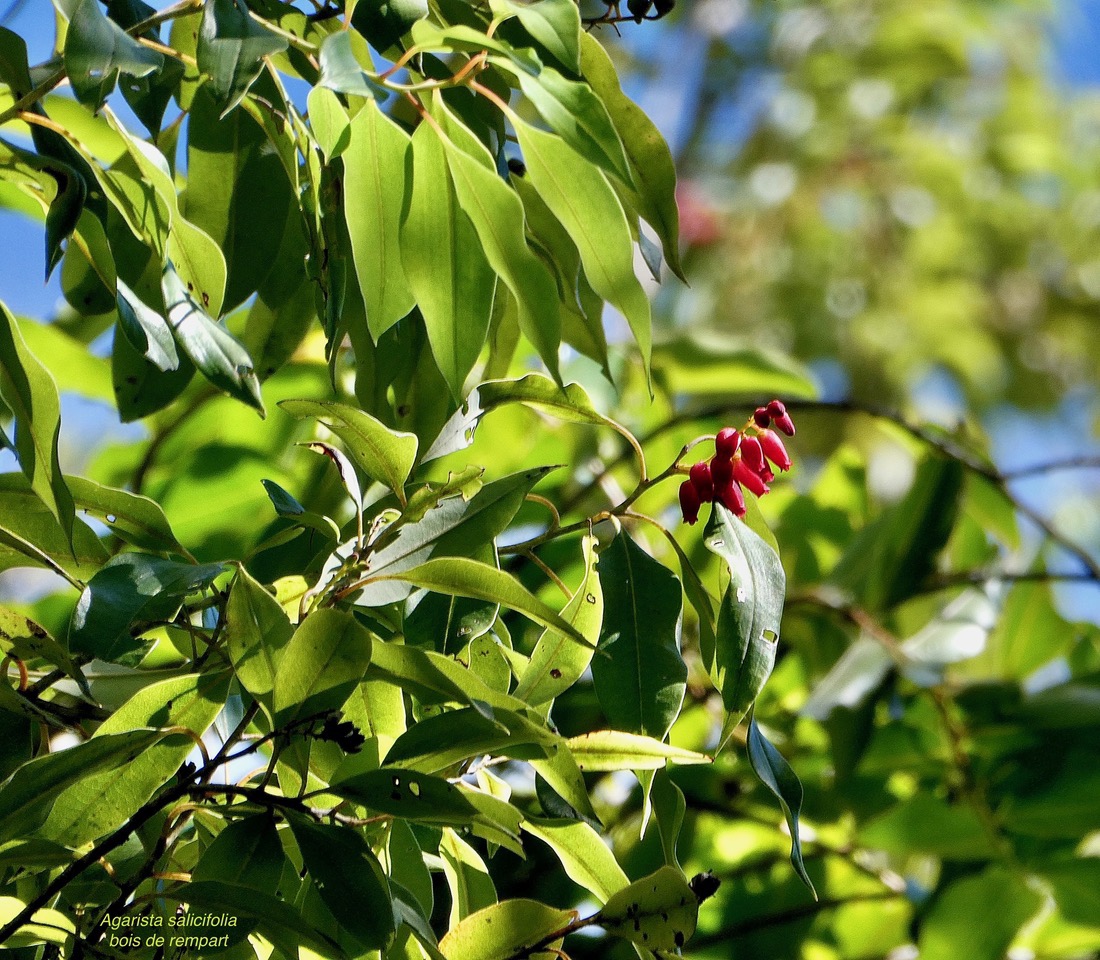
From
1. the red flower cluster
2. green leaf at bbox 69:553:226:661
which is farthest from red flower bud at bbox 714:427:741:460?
green leaf at bbox 69:553:226:661

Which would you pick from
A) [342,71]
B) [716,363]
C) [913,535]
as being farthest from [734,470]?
[716,363]

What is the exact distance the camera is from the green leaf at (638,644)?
0.47m

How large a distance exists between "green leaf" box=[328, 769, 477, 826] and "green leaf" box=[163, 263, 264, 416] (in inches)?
6.4

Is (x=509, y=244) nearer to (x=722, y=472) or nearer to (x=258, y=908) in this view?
(x=722, y=472)

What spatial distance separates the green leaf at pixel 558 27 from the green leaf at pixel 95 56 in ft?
0.47

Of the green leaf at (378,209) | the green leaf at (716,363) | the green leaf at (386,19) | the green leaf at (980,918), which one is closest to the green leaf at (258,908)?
the green leaf at (378,209)

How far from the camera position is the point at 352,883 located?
1.30 feet

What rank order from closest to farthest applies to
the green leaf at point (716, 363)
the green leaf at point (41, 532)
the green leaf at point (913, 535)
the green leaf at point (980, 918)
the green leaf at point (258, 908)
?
the green leaf at point (258, 908)
the green leaf at point (41, 532)
the green leaf at point (980, 918)
the green leaf at point (913, 535)
the green leaf at point (716, 363)

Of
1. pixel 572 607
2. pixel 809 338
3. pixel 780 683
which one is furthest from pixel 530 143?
pixel 809 338

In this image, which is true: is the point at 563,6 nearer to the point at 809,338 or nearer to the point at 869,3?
the point at 809,338

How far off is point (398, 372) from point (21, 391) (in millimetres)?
172

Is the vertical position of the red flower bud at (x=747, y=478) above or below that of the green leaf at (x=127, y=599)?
above

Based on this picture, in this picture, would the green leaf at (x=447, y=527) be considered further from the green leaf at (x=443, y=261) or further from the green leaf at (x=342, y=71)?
the green leaf at (x=342, y=71)

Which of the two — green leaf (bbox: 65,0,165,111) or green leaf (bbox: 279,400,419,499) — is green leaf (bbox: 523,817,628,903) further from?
green leaf (bbox: 65,0,165,111)
